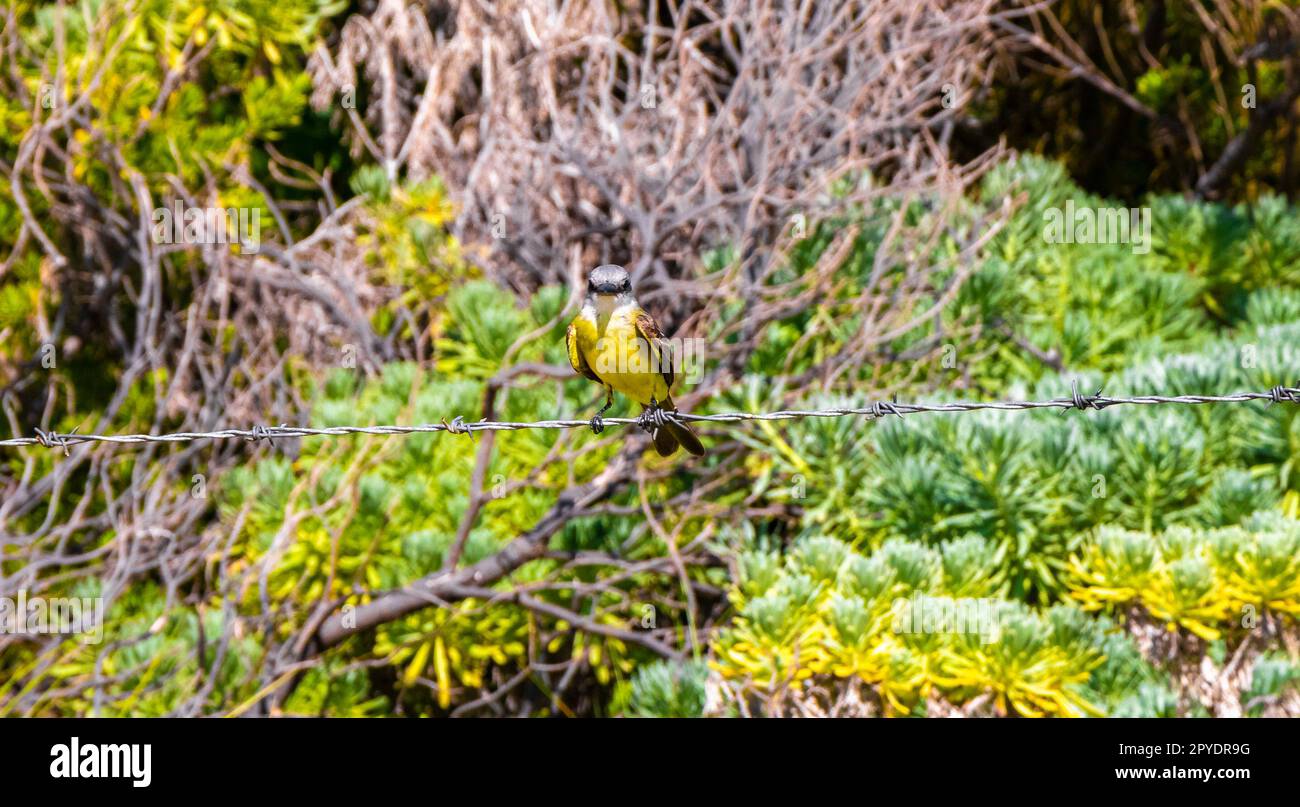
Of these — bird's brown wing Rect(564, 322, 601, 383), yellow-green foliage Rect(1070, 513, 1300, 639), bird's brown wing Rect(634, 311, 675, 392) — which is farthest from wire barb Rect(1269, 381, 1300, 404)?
bird's brown wing Rect(564, 322, 601, 383)

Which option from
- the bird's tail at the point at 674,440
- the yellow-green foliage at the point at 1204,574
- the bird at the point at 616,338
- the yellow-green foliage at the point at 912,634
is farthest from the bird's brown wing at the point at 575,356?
the yellow-green foliage at the point at 1204,574

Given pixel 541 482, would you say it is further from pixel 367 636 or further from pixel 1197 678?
pixel 1197 678

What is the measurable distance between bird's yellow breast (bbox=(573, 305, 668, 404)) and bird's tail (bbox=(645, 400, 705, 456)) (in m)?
0.16

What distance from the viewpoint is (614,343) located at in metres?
3.47

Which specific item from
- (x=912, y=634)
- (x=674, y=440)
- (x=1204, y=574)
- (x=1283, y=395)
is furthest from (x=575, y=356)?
(x=1204, y=574)

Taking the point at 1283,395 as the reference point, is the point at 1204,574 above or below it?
below

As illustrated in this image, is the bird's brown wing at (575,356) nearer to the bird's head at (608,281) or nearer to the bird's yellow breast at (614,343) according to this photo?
the bird's yellow breast at (614,343)

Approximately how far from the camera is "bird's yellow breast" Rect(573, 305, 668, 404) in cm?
348

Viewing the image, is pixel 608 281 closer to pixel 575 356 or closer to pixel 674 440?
pixel 575 356

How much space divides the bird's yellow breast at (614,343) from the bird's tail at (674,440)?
0.16 metres

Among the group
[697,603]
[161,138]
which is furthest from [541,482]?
[161,138]

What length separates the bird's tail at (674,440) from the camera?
3656 millimetres

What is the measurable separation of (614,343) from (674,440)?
45cm
